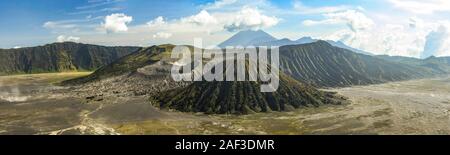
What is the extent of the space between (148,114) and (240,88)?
46777 mm

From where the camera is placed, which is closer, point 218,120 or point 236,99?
point 218,120

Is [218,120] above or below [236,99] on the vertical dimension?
below

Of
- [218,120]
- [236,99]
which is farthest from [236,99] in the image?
[218,120]

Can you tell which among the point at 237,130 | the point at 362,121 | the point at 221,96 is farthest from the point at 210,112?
the point at 362,121

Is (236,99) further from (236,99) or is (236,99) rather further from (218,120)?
(218,120)

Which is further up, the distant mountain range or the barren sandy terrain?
the distant mountain range

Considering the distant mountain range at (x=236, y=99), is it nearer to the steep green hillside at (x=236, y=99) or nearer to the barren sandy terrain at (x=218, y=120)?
the steep green hillside at (x=236, y=99)

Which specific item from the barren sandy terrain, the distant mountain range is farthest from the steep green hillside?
the barren sandy terrain

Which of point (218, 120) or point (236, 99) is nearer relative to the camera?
point (218, 120)

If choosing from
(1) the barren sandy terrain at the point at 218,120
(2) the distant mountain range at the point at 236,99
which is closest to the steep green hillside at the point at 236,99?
(2) the distant mountain range at the point at 236,99

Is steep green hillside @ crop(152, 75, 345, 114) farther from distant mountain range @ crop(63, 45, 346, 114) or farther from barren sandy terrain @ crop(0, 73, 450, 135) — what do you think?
barren sandy terrain @ crop(0, 73, 450, 135)

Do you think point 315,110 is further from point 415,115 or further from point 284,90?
point 415,115

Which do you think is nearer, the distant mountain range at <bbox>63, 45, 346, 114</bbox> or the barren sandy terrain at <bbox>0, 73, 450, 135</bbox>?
the barren sandy terrain at <bbox>0, 73, 450, 135</bbox>
